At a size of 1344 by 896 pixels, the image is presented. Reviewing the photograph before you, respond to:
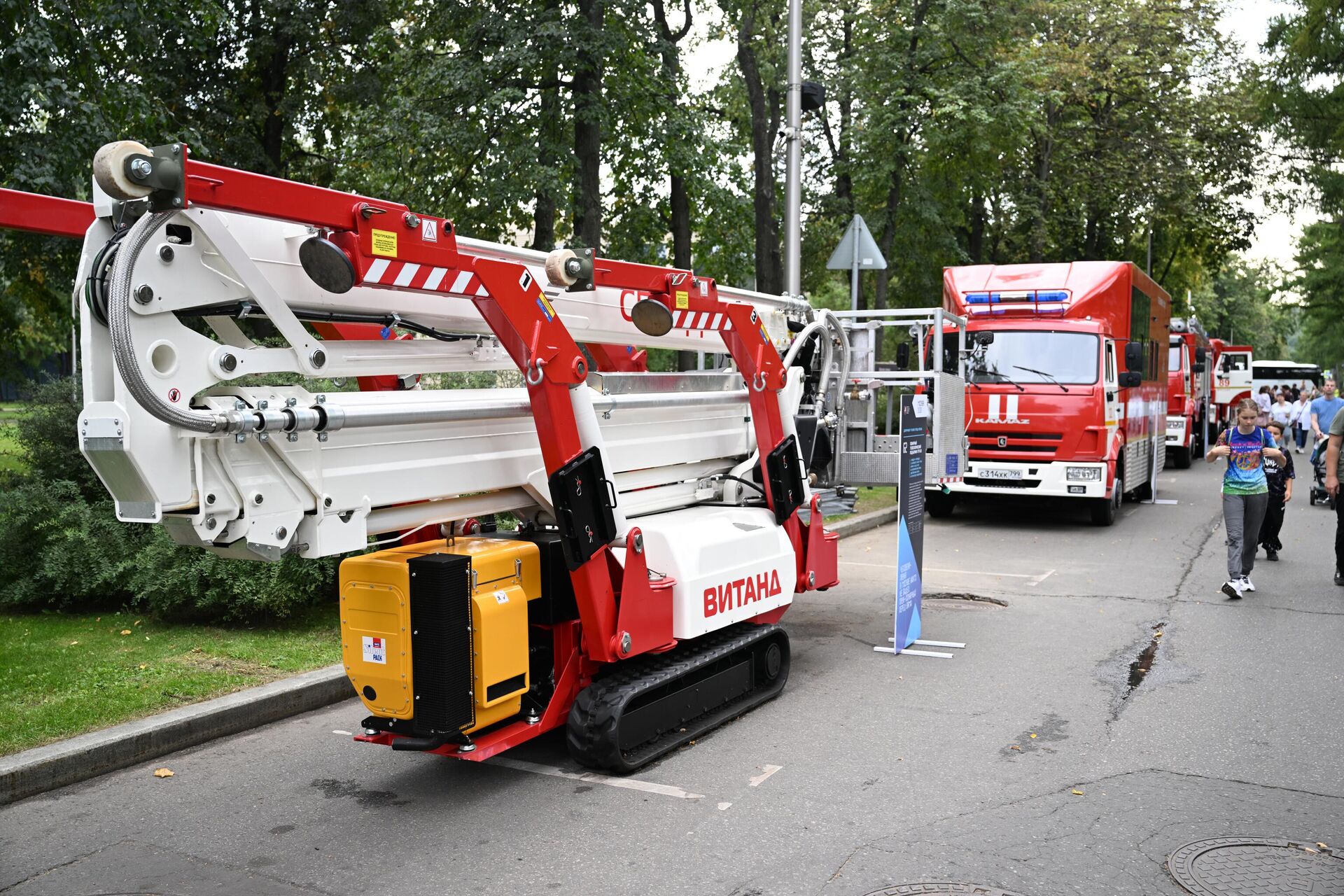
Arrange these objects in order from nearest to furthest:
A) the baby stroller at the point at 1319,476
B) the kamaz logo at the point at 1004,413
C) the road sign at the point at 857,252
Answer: the road sign at the point at 857,252, the kamaz logo at the point at 1004,413, the baby stroller at the point at 1319,476

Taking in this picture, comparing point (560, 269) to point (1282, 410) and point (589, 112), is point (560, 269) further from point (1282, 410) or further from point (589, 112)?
point (1282, 410)

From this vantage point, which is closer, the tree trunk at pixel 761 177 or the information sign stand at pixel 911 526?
the information sign stand at pixel 911 526

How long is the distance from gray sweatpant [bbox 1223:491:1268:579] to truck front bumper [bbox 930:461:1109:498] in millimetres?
4219

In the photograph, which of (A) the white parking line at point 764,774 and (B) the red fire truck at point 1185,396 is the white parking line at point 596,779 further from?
(B) the red fire truck at point 1185,396

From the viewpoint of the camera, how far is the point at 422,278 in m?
4.94

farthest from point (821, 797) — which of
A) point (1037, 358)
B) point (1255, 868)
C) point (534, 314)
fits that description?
point (1037, 358)

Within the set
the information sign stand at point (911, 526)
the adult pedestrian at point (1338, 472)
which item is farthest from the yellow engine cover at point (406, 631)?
the adult pedestrian at point (1338, 472)

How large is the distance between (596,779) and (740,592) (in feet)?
4.92

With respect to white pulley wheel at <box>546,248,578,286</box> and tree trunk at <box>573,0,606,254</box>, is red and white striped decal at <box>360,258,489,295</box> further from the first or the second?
tree trunk at <box>573,0,606,254</box>

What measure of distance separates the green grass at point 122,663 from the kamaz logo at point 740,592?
2597 millimetres

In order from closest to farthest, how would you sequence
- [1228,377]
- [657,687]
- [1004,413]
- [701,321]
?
1. [657,687]
2. [701,321]
3. [1004,413]
4. [1228,377]

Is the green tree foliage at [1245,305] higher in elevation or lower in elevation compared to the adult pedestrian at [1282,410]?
higher

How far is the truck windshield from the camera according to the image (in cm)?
1477

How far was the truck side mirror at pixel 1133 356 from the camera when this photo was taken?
1521 centimetres
